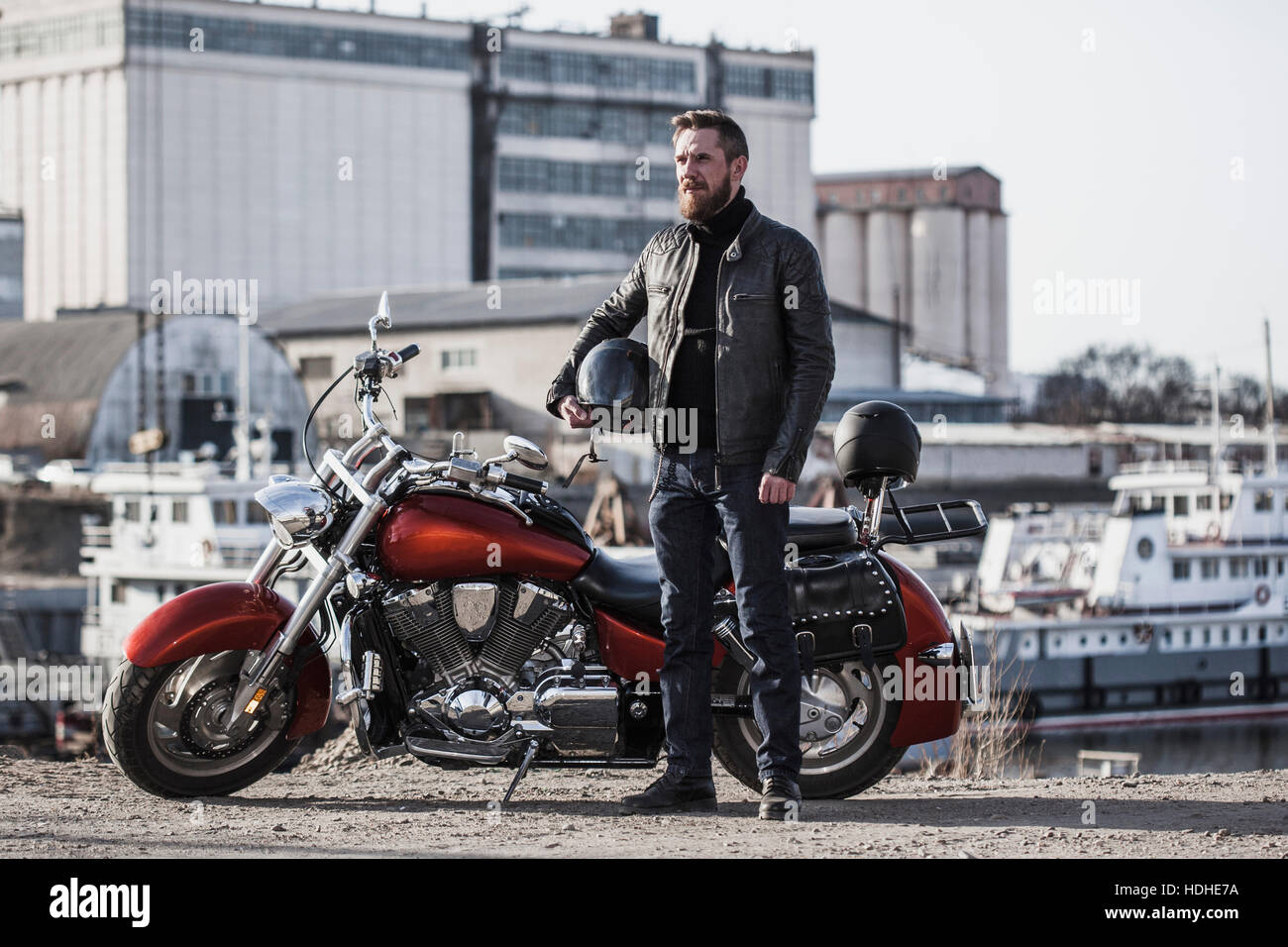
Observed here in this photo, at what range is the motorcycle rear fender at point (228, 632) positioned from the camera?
209 inches

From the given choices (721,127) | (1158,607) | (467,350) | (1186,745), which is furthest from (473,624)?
(467,350)

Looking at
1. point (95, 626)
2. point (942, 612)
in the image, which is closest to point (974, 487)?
point (95, 626)

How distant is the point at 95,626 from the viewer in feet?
101

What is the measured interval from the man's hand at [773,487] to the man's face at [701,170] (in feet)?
2.86

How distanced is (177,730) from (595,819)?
1384mm

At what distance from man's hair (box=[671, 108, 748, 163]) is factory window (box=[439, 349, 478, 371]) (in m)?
42.5

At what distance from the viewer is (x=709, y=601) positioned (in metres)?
5.29

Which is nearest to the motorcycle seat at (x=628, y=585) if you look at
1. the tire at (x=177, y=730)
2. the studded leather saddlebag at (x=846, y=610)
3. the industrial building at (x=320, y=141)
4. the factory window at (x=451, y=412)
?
the studded leather saddlebag at (x=846, y=610)

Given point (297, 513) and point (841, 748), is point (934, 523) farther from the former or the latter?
point (297, 513)

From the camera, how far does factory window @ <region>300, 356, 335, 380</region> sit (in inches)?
1925

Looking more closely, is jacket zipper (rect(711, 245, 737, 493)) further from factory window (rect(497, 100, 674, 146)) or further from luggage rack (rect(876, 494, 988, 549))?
factory window (rect(497, 100, 674, 146))

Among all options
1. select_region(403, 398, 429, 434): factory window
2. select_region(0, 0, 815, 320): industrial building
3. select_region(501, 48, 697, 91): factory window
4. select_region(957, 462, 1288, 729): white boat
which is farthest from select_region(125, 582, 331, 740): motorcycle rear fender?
select_region(501, 48, 697, 91): factory window
